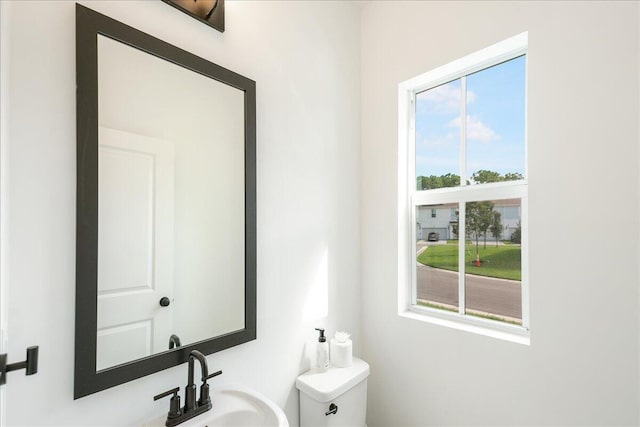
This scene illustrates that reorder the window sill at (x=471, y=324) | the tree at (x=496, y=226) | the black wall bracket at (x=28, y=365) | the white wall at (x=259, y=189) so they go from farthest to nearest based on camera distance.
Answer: the tree at (x=496, y=226) → the window sill at (x=471, y=324) → the white wall at (x=259, y=189) → the black wall bracket at (x=28, y=365)

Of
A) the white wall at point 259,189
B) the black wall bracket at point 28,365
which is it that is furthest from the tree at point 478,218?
the black wall bracket at point 28,365

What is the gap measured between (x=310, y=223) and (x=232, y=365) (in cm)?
71

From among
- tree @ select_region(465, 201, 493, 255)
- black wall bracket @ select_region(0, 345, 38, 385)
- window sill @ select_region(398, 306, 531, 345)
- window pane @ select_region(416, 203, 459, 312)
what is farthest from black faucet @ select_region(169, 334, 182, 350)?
tree @ select_region(465, 201, 493, 255)

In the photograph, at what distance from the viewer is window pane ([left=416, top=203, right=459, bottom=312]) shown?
166 centimetres

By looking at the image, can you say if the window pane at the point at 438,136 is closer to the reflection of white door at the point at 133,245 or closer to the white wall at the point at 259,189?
the white wall at the point at 259,189

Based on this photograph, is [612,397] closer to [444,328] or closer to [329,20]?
[444,328]

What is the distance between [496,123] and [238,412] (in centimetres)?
163

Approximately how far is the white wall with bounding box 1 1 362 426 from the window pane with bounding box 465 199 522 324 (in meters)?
0.61

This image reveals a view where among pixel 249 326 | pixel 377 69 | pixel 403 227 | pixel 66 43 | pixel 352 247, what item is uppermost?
pixel 377 69

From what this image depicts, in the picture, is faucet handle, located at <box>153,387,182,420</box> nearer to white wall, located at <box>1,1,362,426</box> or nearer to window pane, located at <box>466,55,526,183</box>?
white wall, located at <box>1,1,362,426</box>

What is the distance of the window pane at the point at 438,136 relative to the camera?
167 centimetres

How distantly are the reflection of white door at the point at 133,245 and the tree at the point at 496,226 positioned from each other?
4.56ft

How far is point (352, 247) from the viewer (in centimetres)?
185

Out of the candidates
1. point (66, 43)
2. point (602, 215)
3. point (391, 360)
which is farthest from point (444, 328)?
point (66, 43)
